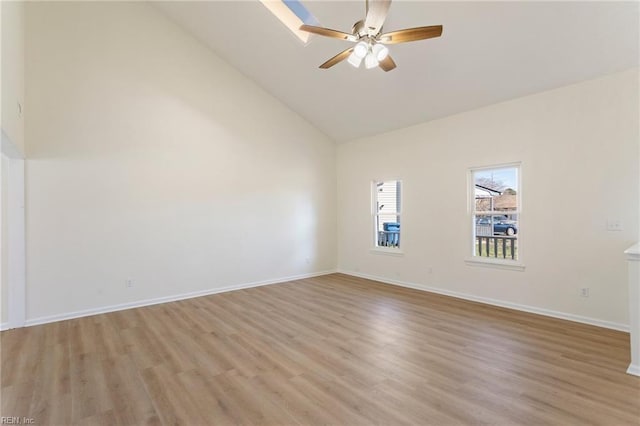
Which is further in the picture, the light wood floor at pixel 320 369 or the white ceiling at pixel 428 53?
the white ceiling at pixel 428 53

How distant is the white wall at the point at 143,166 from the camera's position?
402cm

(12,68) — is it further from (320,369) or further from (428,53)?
(428,53)

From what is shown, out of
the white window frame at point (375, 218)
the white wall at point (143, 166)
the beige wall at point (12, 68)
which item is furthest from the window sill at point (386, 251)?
the beige wall at point (12, 68)

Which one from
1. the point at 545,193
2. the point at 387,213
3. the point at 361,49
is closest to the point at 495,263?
the point at 545,193

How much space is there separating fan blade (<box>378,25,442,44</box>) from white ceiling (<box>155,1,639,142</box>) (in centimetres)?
102

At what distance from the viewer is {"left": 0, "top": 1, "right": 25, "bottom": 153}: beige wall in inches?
102

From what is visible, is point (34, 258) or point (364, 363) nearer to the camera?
point (364, 363)

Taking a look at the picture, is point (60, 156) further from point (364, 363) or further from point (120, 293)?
point (364, 363)

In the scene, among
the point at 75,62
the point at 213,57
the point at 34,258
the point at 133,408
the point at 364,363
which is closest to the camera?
the point at 133,408

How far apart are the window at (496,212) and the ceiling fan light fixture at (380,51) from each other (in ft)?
8.86

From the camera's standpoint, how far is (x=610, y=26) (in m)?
3.06

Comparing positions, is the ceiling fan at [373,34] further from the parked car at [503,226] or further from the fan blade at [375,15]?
the parked car at [503,226]

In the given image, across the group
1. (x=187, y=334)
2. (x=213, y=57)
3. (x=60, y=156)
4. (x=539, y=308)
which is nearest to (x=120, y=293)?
(x=187, y=334)

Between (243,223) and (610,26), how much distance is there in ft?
18.2
